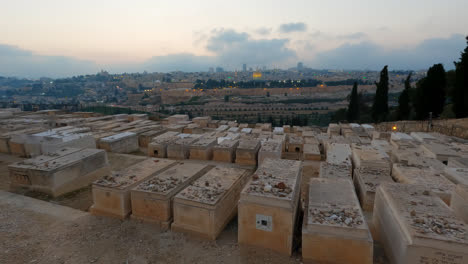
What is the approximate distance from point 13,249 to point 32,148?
7.41 meters

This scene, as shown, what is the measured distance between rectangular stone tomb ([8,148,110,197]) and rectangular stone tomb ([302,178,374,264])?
6939 millimetres

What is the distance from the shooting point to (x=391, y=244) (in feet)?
13.9

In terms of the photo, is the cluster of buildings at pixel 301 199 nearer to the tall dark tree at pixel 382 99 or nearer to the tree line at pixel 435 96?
the tree line at pixel 435 96

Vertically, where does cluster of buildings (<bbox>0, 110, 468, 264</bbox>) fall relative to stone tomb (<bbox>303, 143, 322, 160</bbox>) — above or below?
above

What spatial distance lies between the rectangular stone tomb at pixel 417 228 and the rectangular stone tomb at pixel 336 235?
480 millimetres

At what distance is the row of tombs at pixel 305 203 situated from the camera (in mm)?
3924

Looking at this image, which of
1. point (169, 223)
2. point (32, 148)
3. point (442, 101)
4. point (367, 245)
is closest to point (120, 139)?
point (32, 148)

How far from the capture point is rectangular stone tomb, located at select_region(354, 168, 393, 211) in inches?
232

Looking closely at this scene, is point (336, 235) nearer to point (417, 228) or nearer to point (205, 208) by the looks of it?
point (417, 228)

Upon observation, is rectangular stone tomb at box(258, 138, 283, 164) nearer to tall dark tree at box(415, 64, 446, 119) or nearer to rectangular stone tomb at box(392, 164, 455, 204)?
rectangular stone tomb at box(392, 164, 455, 204)

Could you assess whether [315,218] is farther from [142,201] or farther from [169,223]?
[142,201]

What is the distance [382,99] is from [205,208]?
25919mm

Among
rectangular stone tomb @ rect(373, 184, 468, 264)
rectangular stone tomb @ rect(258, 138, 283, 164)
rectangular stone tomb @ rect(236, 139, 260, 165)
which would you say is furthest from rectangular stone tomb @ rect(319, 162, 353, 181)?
rectangular stone tomb @ rect(236, 139, 260, 165)

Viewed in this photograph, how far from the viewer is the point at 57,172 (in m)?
7.46
